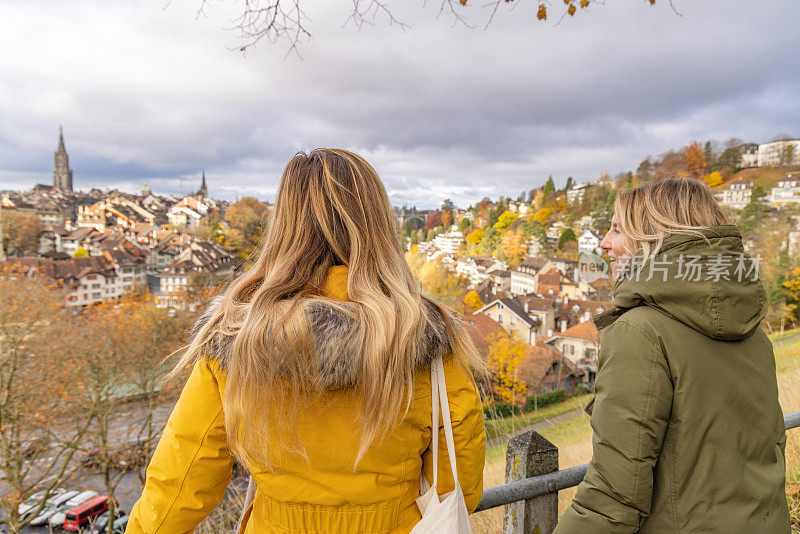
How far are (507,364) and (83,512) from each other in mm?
15513

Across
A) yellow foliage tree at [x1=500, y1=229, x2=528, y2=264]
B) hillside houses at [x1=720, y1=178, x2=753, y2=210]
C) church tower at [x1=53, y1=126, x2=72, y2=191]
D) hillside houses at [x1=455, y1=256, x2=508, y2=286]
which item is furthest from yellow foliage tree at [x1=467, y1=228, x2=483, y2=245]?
church tower at [x1=53, y1=126, x2=72, y2=191]

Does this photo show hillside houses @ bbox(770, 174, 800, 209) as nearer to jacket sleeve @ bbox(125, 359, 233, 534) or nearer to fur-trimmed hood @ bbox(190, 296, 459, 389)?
fur-trimmed hood @ bbox(190, 296, 459, 389)

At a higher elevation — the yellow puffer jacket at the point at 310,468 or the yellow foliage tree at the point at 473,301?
the yellow puffer jacket at the point at 310,468

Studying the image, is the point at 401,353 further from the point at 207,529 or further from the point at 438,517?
the point at 207,529

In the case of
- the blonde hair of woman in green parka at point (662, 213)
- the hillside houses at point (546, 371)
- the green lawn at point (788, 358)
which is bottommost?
the hillside houses at point (546, 371)

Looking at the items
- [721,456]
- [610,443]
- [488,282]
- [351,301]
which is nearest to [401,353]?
[351,301]

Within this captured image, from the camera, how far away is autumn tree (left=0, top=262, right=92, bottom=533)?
392 inches

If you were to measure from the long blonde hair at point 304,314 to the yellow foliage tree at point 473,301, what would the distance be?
28980 millimetres

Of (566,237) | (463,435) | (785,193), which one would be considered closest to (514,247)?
(566,237)

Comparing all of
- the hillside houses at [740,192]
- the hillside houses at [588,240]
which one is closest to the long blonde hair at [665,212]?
the hillside houses at [740,192]

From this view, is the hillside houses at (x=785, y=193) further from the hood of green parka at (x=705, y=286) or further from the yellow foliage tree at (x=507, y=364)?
the hood of green parka at (x=705, y=286)

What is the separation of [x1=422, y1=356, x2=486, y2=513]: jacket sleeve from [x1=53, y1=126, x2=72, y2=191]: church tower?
346 feet

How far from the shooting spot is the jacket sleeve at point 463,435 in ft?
3.03

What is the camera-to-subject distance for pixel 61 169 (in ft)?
284
